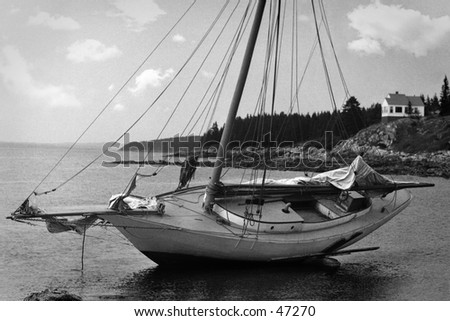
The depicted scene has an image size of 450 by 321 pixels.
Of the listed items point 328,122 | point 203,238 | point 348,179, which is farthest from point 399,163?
point 203,238

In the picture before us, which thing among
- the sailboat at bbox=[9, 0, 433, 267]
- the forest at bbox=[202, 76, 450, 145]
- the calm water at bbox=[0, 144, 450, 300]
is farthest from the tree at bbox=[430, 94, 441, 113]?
the sailboat at bbox=[9, 0, 433, 267]

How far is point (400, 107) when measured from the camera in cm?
8750

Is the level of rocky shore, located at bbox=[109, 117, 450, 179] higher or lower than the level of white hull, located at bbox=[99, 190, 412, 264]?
higher

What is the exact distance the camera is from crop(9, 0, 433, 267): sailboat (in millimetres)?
19828

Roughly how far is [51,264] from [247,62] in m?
11.9

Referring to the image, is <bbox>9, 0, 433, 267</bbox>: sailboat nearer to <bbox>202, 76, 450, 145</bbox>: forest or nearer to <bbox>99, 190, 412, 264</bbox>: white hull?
<bbox>99, 190, 412, 264</bbox>: white hull

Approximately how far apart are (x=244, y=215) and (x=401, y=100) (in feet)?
235

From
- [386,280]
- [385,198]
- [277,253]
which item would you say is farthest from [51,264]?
[385,198]

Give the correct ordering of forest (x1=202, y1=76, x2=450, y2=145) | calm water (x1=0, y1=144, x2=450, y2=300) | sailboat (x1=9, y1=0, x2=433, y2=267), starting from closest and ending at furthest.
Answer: calm water (x1=0, y1=144, x2=450, y2=300), sailboat (x1=9, y1=0, x2=433, y2=267), forest (x1=202, y1=76, x2=450, y2=145)

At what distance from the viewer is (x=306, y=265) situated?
22.4m

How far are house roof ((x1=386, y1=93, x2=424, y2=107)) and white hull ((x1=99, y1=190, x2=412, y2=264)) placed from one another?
68019 mm

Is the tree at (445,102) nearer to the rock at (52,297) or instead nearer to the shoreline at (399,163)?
the shoreline at (399,163)
